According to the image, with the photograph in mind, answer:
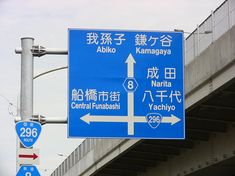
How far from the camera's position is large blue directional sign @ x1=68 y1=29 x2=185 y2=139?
13805 millimetres

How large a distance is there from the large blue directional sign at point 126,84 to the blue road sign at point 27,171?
1140mm

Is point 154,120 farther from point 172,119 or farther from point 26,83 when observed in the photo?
point 26,83

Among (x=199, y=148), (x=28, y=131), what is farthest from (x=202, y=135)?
(x=28, y=131)

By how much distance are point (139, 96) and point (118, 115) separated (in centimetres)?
60

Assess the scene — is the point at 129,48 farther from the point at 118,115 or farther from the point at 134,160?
the point at 134,160

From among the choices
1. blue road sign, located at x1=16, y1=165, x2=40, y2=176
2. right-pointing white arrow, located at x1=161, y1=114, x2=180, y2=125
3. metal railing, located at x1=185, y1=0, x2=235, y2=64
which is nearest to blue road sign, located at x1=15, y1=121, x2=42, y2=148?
blue road sign, located at x1=16, y1=165, x2=40, y2=176

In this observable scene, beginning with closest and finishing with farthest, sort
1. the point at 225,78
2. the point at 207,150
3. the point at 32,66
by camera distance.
→ the point at 32,66 < the point at 225,78 < the point at 207,150

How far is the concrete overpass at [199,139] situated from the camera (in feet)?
54.9

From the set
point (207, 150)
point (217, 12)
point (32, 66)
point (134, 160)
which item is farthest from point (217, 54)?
point (134, 160)

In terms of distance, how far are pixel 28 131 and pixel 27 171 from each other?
73cm

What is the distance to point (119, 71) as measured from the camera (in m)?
13.9

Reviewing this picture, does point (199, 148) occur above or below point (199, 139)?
below

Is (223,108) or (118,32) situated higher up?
(118,32)

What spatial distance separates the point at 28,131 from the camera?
13094mm
